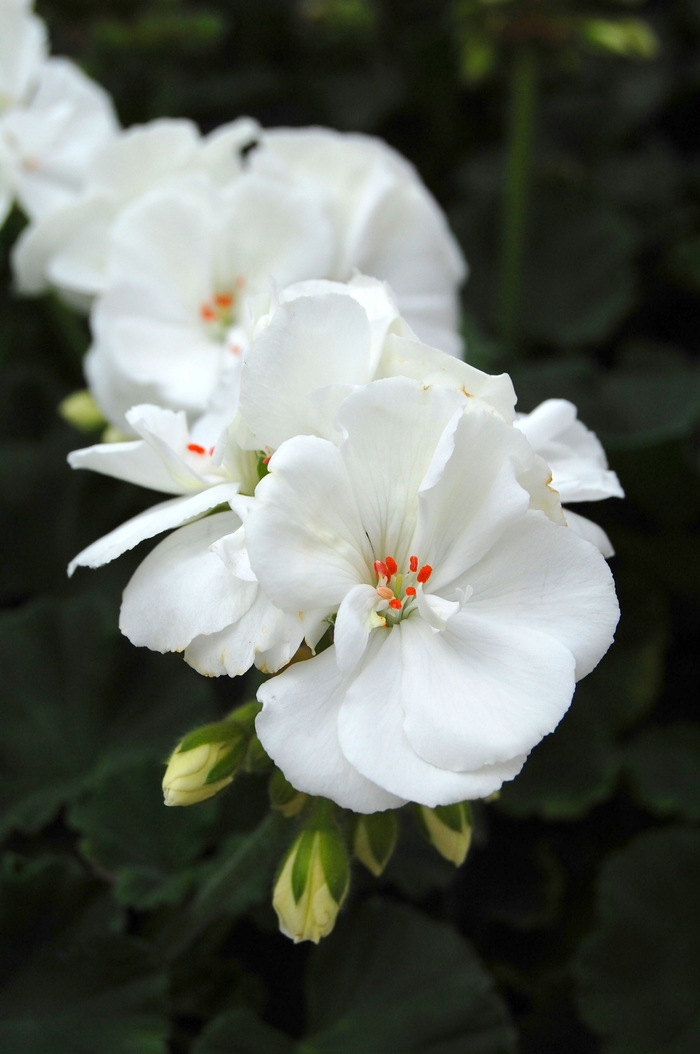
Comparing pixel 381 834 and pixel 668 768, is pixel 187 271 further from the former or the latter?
pixel 668 768

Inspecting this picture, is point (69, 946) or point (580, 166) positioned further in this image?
point (580, 166)

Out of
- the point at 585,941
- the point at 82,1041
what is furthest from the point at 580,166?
the point at 82,1041

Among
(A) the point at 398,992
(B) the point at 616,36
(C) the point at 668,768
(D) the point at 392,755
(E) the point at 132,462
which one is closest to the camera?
(D) the point at 392,755

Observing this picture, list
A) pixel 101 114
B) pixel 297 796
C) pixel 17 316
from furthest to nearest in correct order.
A: pixel 17 316
pixel 101 114
pixel 297 796

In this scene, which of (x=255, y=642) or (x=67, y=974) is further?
(x=67, y=974)

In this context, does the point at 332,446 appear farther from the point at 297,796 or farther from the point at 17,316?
the point at 17,316

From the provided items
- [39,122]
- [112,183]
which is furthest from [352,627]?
[39,122]

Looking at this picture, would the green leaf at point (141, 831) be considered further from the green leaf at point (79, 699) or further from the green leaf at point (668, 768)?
→ the green leaf at point (668, 768)
